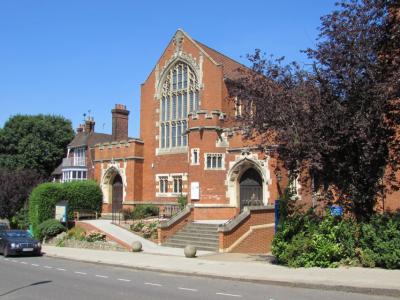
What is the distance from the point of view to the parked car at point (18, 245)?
70.6 ft

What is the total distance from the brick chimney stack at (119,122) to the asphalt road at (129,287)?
2342cm

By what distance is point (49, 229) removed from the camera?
93.8ft

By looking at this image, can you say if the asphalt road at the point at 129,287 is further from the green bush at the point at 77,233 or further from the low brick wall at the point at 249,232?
the green bush at the point at 77,233

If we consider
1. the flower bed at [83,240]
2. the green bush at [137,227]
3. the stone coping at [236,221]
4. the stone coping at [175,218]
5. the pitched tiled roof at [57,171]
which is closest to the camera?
the stone coping at [236,221]

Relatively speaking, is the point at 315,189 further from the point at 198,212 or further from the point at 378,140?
the point at 198,212

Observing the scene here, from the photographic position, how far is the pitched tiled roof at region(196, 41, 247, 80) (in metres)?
32.2

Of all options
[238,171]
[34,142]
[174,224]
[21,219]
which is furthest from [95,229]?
[34,142]

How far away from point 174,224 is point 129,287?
483 inches

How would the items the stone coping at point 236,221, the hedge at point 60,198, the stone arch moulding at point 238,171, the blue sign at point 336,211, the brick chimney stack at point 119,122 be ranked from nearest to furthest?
the blue sign at point 336,211
the stone coping at point 236,221
the stone arch moulding at point 238,171
the hedge at point 60,198
the brick chimney stack at point 119,122

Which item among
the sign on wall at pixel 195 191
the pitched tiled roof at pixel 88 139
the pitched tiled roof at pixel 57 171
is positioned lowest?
the sign on wall at pixel 195 191

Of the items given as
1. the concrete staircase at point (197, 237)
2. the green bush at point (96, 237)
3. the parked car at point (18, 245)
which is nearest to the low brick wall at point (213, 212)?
the concrete staircase at point (197, 237)

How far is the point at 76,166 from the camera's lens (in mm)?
45281

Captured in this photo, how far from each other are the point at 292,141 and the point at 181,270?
17.3 feet

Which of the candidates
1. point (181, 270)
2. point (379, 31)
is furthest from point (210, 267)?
point (379, 31)
